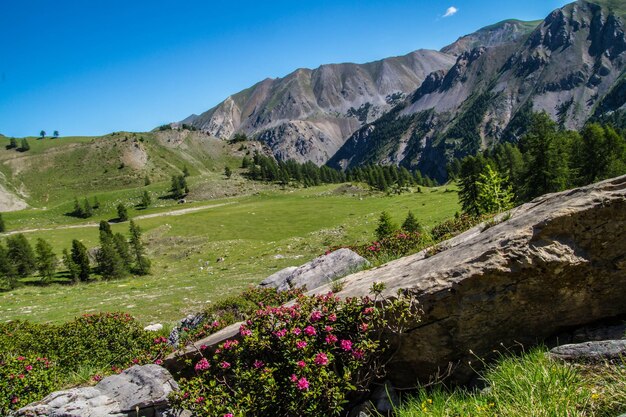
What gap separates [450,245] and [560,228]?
107 inches

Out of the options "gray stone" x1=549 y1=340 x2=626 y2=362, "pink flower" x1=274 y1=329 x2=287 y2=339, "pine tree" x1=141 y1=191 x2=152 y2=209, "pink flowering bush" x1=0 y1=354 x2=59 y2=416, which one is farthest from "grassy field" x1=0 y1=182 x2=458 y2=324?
"gray stone" x1=549 y1=340 x2=626 y2=362

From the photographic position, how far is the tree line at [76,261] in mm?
53125

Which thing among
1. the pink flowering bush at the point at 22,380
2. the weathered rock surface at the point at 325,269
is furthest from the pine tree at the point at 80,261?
the pink flowering bush at the point at 22,380

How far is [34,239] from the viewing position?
80375 mm

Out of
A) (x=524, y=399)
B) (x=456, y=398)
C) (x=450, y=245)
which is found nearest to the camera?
(x=524, y=399)

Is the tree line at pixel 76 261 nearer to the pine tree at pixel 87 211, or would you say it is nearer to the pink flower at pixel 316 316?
the pink flower at pixel 316 316

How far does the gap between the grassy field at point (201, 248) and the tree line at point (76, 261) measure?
2.73 metres

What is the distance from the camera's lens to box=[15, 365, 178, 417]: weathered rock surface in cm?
691

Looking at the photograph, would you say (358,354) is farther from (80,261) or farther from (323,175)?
(323,175)

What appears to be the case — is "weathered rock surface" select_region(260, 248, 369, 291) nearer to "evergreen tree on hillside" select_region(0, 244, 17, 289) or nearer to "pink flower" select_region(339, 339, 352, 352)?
"pink flower" select_region(339, 339, 352, 352)

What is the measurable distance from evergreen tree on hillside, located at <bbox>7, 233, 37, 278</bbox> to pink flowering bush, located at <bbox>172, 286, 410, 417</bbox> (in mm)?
66845

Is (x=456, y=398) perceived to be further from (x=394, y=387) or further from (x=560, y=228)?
(x=560, y=228)

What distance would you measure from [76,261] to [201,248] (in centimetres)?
1858

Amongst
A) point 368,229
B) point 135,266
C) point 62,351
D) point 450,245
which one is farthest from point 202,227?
point 450,245
